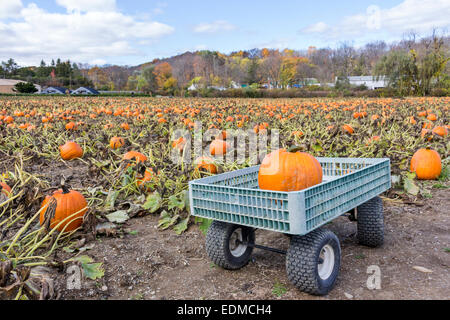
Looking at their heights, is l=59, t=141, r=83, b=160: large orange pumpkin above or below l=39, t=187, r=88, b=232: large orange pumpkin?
above

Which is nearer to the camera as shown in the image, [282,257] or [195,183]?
[195,183]

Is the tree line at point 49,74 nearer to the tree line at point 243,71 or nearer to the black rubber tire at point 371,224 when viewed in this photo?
the tree line at point 243,71

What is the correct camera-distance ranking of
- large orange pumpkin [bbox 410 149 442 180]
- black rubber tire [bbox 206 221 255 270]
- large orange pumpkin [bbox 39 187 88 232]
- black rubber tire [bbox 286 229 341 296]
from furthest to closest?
large orange pumpkin [bbox 410 149 442 180] → large orange pumpkin [bbox 39 187 88 232] → black rubber tire [bbox 206 221 255 270] → black rubber tire [bbox 286 229 341 296]

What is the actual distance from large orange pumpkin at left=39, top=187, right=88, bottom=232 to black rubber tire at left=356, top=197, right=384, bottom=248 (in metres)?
2.36

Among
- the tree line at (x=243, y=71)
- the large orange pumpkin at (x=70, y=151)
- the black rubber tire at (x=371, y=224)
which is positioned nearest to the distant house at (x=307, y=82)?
the tree line at (x=243, y=71)

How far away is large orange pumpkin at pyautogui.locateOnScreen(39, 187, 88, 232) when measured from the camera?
11.0ft

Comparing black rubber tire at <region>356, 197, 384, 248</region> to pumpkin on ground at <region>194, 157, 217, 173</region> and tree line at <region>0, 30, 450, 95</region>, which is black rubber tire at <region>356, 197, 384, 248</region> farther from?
tree line at <region>0, 30, 450, 95</region>

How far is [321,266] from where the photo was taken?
8.84 ft

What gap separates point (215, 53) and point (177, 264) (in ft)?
391

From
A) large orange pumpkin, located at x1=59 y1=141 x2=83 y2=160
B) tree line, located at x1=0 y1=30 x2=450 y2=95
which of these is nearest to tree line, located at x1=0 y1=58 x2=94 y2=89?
tree line, located at x1=0 y1=30 x2=450 y2=95

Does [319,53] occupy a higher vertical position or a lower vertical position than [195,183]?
higher
